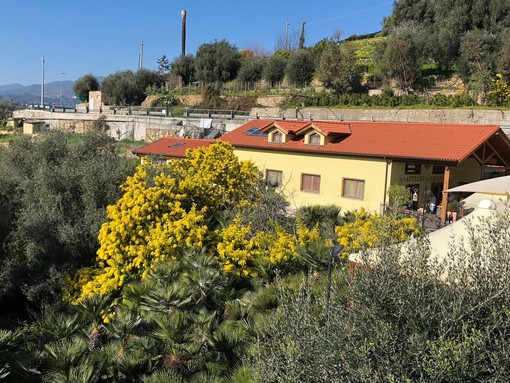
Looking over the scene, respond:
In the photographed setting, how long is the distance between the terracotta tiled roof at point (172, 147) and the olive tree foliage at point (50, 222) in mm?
12439

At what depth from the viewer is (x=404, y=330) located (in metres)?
5.55

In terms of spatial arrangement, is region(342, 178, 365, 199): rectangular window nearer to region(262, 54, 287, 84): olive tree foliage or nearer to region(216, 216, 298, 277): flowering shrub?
region(216, 216, 298, 277): flowering shrub

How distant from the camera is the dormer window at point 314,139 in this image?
26078 millimetres

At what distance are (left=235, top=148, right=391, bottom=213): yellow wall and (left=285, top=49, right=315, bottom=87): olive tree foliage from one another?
85.4ft

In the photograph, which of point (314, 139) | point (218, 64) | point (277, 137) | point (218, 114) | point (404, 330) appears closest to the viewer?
point (404, 330)

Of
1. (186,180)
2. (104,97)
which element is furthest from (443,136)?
(104,97)

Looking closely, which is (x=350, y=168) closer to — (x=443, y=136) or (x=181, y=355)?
(x=443, y=136)

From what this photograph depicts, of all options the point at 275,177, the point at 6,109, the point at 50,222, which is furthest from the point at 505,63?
the point at 6,109

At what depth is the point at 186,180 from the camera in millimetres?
16453

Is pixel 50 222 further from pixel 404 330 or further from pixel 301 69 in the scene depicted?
pixel 301 69

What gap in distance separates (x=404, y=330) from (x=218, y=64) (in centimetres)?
5682

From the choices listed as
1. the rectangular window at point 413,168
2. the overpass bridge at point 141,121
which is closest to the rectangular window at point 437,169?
the rectangular window at point 413,168

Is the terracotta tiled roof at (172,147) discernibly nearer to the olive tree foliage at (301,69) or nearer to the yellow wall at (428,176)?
the yellow wall at (428,176)

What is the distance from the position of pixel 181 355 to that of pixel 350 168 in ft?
56.7
